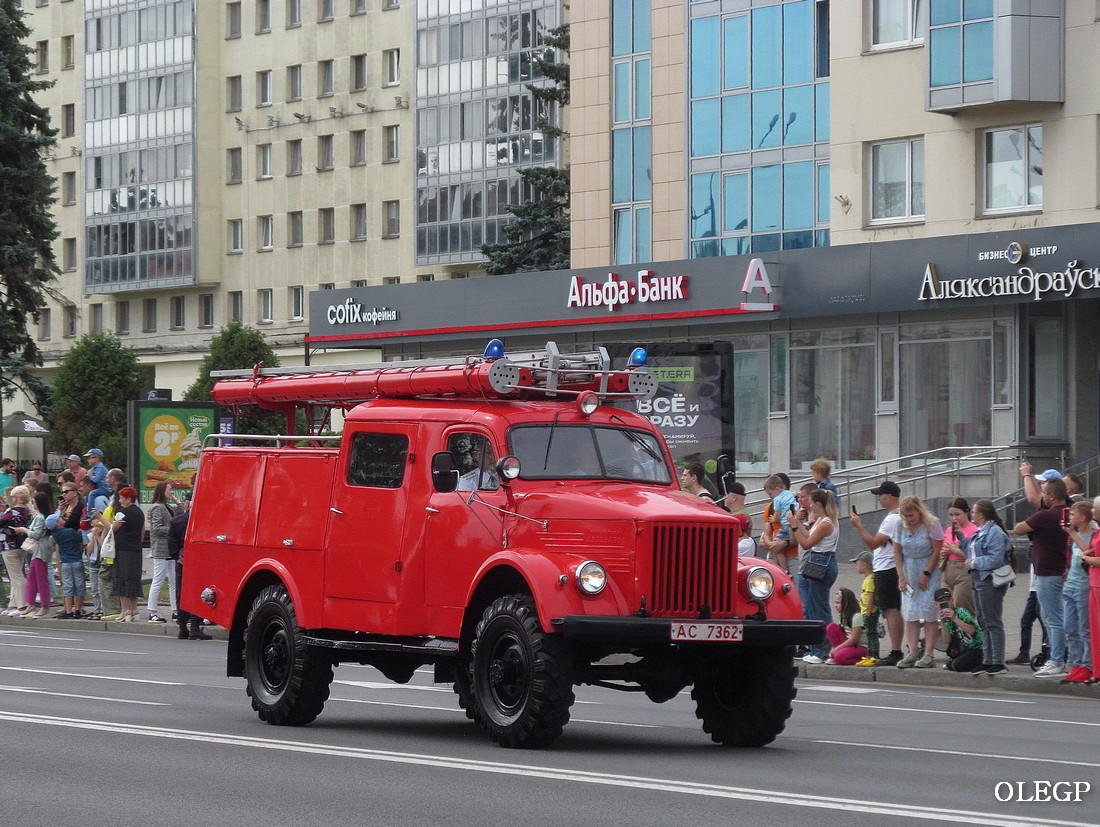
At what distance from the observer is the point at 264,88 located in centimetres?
7700

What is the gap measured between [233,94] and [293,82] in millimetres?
3440

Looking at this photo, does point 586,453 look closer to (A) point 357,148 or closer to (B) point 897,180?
(B) point 897,180

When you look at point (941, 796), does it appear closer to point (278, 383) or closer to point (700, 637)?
point (700, 637)

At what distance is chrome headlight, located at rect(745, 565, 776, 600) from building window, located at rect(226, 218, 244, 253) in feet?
220

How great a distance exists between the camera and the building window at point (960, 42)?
119 ft

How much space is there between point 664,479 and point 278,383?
3606 millimetres

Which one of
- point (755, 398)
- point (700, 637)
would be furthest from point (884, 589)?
point (755, 398)

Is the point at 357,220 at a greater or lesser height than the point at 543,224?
greater

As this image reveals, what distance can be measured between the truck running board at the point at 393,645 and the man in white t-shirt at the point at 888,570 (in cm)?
726

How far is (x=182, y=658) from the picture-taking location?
71.3ft

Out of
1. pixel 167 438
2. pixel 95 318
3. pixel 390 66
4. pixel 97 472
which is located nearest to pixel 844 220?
pixel 167 438

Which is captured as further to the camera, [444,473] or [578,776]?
[444,473]

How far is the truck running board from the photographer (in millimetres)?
12961

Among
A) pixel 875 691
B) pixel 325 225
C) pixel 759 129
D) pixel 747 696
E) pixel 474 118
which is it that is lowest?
pixel 875 691
